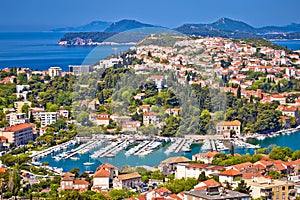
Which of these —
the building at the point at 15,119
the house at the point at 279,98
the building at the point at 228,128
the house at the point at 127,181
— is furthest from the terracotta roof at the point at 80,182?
the house at the point at 279,98

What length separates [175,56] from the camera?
14.3m

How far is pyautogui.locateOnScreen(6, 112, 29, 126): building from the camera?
43.5 feet

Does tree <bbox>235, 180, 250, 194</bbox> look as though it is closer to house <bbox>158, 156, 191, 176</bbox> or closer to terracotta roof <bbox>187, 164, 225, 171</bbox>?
terracotta roof <bbox>187, 164, 225, 171</bbox>

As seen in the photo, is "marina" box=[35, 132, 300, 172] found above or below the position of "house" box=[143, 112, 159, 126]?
below

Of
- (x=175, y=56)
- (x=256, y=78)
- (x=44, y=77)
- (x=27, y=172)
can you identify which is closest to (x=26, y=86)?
(x=44, y=77)

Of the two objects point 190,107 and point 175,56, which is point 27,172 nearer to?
point 190,107

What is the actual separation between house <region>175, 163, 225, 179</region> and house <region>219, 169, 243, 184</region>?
0.75ft

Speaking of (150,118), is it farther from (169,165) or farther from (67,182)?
(67,182)

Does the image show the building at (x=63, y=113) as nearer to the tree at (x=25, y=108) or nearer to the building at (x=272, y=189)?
the tree at (x=25, y=108)

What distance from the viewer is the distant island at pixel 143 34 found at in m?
14.8

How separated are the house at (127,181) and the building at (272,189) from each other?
1.65 metres

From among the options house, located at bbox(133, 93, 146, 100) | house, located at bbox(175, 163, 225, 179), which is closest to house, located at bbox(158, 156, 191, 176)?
house, located at bbox(175, 163, 225, 179)

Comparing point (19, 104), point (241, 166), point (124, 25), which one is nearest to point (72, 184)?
point (241, 166)

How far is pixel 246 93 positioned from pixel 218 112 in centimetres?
259
